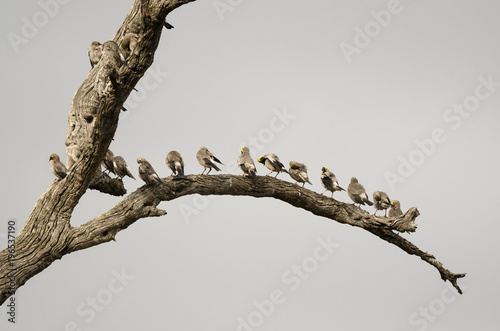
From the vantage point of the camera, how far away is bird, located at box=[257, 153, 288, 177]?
12188mm

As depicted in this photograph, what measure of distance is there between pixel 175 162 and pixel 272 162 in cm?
196

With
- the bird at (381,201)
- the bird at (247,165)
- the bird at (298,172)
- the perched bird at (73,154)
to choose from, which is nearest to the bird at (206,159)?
the bird at (247,165)

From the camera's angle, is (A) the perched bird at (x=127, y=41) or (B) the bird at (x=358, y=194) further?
(B) the bird at (x=358, y=194)

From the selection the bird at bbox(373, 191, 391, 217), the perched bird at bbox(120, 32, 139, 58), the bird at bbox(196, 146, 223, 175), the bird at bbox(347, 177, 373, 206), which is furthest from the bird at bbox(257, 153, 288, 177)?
the perched bird at bbox(120, 32, 139, 58)

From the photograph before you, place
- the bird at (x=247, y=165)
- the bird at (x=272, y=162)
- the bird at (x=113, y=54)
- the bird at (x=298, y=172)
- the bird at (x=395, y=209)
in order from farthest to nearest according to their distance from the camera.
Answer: the bird at (x=395, y=209) → the bird at (x=298, y=172) → the bird at (x=272, y=162) → the bird at (x=247, y=165) → the bird at (x=113, y=54)

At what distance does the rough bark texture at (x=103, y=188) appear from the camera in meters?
9.17

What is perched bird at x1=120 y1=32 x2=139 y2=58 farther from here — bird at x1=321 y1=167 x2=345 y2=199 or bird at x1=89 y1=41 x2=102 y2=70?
bird at x1=321 y1=167 x2=345 y2=199

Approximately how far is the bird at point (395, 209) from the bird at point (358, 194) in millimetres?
523

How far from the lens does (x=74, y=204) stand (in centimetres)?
991

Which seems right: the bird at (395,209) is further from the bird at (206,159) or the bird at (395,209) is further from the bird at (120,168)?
the bird at (120,168)

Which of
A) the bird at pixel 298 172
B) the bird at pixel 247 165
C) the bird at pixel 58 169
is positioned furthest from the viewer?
the bird at pixel 298 172

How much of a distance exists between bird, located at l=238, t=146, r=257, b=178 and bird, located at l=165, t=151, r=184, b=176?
1077mm

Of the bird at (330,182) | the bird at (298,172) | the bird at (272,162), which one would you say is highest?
the bird at (272,162)

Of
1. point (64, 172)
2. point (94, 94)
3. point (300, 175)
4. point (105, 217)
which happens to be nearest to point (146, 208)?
point (105, 217)
